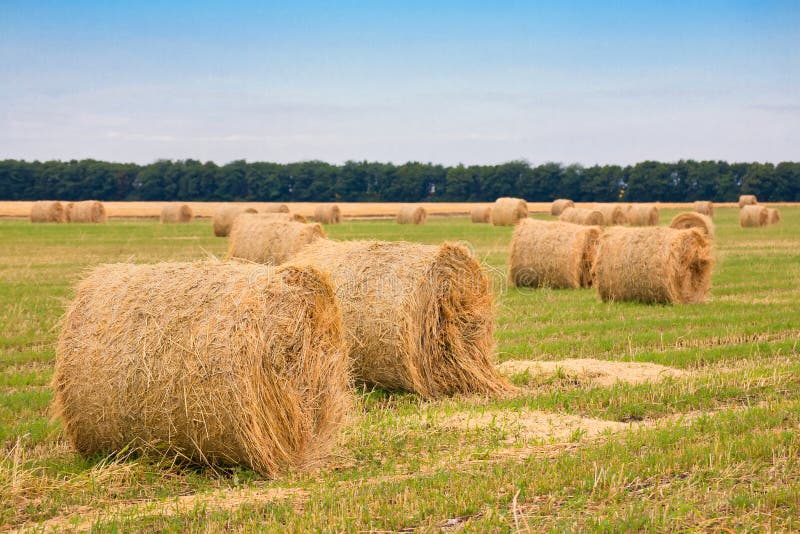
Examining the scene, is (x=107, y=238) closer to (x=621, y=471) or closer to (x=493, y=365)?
(x=493, y=365)

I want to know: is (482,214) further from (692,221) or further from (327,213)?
(692,221)

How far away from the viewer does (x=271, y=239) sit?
22734mm

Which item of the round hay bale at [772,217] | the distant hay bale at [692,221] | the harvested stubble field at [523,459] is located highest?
the distant hay bale at [692,221]

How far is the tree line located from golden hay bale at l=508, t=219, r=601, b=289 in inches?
3378

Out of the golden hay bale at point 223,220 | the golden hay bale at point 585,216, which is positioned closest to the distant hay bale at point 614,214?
the golden hay bale at point 585,216

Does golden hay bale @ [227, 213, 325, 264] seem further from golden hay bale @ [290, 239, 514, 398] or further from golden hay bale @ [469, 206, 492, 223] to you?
golden hay bale @ [469, 206, 492, 223]

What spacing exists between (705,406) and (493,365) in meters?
2.31

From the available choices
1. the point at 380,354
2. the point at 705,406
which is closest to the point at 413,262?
the point at 380,354

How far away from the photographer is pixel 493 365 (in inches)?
411

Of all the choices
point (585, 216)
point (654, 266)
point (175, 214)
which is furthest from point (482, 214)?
point (654, 266)

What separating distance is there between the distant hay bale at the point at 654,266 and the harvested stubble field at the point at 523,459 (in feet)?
12.5

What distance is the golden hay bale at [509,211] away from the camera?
155ft

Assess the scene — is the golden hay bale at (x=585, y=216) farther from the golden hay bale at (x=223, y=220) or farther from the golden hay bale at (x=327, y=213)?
the golden hay bale at (x=327, y=213)

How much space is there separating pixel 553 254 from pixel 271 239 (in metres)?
6.74
